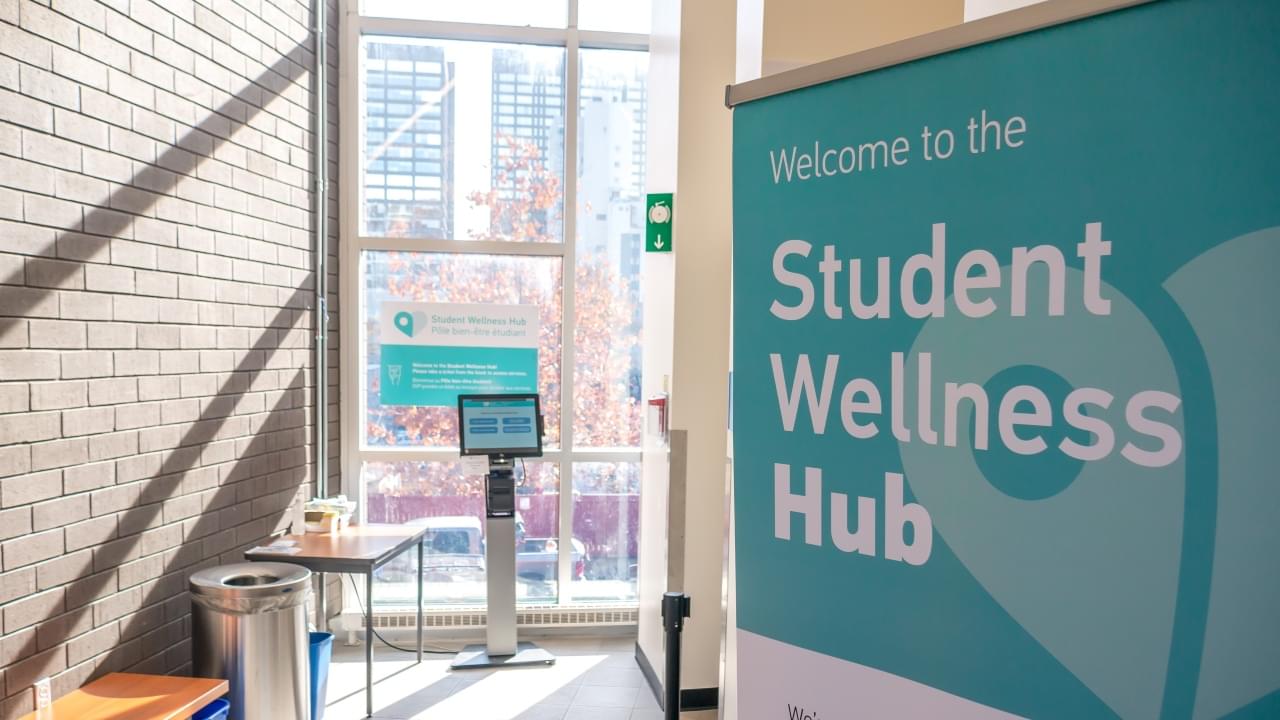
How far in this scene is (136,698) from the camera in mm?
2703

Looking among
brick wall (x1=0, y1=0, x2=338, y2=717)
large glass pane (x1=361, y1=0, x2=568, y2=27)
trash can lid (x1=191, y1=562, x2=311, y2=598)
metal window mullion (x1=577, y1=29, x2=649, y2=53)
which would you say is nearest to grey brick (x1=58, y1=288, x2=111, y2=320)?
brick wall (x1=0, y1=0, x2=338, y2=717)

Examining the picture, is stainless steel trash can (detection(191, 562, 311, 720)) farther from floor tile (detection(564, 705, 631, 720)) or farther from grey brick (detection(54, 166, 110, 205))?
grey brick (detection(54, 166, 110, 205))

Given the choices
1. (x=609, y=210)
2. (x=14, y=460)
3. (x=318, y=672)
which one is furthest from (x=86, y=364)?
(x=609, y=210)

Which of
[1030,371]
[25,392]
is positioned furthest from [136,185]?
[1030,371]

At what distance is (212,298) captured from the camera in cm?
356

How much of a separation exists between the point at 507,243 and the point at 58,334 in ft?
8.15

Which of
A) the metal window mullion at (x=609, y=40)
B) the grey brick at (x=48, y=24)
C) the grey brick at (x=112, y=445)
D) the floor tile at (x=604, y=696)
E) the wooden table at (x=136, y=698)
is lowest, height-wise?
the floor tile at (x=604, y=696)

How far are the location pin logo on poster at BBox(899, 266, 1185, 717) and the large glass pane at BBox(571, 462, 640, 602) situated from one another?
3833 millimetres

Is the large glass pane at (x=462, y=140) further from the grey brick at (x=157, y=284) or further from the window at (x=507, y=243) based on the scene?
the grey brick at (x=157, y=284)

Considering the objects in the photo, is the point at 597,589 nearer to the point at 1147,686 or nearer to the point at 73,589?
the point at 73,589

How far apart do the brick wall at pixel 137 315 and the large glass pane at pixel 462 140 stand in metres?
0.61

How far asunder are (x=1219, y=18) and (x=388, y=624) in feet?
15.5

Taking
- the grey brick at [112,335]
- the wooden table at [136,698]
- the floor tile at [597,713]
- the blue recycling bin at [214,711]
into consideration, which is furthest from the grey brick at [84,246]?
the floor tile at [597,713]

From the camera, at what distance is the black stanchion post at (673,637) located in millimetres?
1938
